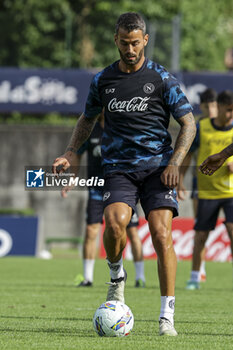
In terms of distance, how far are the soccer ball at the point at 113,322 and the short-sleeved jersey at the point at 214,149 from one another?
4.92 m

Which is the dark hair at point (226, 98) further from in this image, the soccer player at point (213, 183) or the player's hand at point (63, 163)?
the player's hand at point (63, 163)

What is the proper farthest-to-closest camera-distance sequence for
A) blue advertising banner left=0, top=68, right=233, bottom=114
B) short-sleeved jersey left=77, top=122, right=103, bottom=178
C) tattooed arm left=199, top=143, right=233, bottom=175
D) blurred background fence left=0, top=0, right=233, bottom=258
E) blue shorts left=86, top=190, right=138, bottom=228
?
blue advertising banner left=0, top=68, right=233, bottom=114 < blurred background fence left=0, top=0, right=233, bottom=258 < blue shorts left=86, top=190, right=138, bottom=228 < short-sleeved jersey left=77, top=122, right=103, bottom=178 < tattooed arm left=199, top=143, right=233, bottom=175

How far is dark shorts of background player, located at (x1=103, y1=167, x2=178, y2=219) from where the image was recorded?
666 cm

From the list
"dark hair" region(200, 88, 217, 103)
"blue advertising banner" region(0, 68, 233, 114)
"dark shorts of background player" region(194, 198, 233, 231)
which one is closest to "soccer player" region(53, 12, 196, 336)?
"dark shorts of background player" region(194, 198, 233, 231)

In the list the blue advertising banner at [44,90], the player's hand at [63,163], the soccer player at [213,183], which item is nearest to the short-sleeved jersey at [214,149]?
the soccer player at [213,183]

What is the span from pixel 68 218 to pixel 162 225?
21.0 m

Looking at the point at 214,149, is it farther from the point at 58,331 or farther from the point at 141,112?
the point at 58,331

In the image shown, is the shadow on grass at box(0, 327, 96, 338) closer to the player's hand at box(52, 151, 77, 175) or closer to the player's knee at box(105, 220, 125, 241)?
the player's knee at box(105, 220, 125, 241)

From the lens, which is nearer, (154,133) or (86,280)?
(154,133)

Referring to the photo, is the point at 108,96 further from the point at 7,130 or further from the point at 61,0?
the point at 61,0

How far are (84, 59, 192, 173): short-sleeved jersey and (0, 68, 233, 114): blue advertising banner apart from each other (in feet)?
66.7

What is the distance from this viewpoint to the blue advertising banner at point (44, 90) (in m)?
27.3

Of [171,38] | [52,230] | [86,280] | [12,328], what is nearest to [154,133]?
[12,328]

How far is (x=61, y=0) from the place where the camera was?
38688mm
